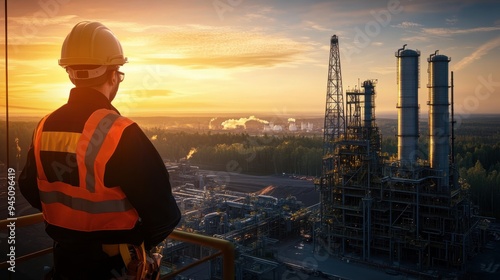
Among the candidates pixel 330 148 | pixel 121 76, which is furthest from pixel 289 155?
pixel 121 76

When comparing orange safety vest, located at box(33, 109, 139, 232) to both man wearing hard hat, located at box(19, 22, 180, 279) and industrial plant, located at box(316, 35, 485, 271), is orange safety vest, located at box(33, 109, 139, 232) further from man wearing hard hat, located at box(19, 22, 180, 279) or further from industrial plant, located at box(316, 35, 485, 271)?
industrial plant, located at box(316, 35, 485, 271)

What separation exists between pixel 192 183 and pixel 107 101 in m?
33.6

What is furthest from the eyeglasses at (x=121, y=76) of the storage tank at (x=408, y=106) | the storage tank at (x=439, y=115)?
the storage tank at (x=439, y=115)

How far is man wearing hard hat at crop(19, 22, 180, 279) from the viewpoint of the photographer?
171 centimetres

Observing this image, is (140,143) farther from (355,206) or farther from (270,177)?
(270,177)

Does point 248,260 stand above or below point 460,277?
above

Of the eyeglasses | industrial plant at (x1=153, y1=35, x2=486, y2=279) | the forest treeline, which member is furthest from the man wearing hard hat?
the forest treeline

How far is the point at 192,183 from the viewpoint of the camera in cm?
3503

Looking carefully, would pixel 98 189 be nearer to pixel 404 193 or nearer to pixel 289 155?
pixel 404 193

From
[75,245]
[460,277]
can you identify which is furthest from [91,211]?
[460,277]

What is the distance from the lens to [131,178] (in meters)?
1.71

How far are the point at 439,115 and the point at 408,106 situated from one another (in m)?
1.37

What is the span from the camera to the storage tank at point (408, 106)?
63.7ft

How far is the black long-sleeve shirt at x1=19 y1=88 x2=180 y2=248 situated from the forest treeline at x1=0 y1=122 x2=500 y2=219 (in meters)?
21.9
